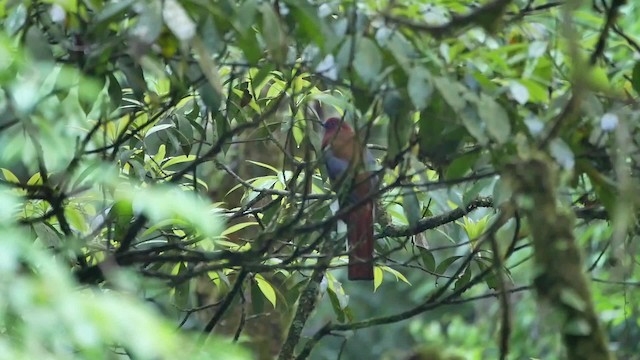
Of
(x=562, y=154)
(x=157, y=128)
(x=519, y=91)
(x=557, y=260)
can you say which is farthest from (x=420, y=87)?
(x=157, y=128)

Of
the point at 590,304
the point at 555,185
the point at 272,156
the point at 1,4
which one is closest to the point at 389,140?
the point at 555,185

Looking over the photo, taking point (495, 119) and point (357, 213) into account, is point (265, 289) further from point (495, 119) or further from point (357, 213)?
point (495, 119)

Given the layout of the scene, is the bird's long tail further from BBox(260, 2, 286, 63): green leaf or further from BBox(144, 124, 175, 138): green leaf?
BBox(260, 2, 286, 63): green leaf

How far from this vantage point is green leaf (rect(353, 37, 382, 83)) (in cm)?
164

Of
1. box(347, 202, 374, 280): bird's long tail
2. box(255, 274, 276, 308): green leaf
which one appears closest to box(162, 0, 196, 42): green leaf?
box(347, 202, 374, 280): bird's long tail

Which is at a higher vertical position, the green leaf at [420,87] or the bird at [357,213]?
the green leaf at [420,87]

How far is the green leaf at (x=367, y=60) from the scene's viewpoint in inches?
64.4

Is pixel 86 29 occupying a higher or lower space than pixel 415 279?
higher

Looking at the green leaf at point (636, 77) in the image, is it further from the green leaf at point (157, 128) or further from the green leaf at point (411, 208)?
the green leaf at point (157, 128)

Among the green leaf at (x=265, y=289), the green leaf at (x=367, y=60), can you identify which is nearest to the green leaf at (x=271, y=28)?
the green leaf at (x=367, y=60)

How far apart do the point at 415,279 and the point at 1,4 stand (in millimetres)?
7321

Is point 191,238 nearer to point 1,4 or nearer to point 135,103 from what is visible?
point 135,103

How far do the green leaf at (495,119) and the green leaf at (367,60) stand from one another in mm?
195

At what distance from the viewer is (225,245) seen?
9.05ft
